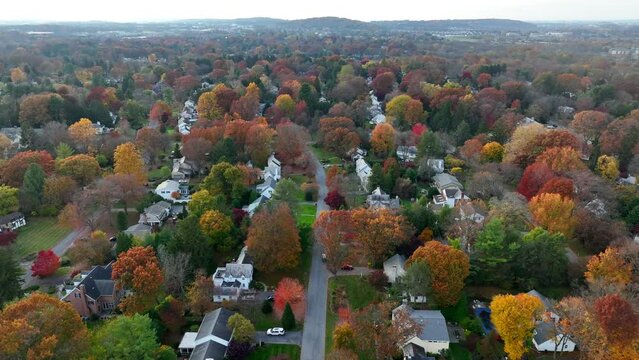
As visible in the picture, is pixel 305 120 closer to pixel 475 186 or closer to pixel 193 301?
pixel 475 186

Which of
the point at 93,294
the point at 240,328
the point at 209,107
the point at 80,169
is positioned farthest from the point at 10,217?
→ the point at 209,107

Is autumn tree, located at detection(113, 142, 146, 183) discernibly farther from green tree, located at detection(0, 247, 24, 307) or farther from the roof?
the roof

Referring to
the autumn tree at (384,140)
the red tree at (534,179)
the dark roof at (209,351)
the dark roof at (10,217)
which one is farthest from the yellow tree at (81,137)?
the red tree at (534,179)

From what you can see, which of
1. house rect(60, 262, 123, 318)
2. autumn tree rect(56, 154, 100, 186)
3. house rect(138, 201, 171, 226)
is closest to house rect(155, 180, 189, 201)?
house rect(138, 201, 171, 226)

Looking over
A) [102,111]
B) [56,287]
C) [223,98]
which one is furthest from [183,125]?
[56,287]

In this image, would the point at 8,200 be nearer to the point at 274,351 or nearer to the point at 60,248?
the point at 60,248
